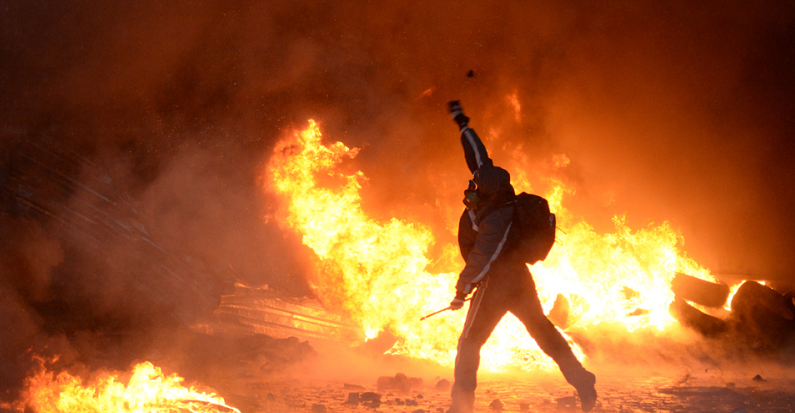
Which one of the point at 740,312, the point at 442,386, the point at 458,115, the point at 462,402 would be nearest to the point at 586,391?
the point at 462,402

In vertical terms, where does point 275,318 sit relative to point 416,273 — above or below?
below

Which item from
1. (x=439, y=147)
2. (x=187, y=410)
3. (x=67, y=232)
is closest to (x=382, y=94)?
(x=439, y=147)

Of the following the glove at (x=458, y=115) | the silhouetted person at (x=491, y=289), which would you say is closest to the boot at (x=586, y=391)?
the silhouetted person at (x=491, y=289)

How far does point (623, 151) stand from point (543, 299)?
12.6ft

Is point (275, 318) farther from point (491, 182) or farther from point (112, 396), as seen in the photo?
point (491, 182)

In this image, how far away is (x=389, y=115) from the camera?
8102 millimetres

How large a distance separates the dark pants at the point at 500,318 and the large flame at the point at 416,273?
2.68 m

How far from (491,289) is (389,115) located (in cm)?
492

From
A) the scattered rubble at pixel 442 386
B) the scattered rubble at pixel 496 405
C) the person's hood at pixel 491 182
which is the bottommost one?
the scattered rubble at pixel 496 405

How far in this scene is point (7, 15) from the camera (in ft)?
20.5

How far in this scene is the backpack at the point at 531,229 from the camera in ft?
12.2

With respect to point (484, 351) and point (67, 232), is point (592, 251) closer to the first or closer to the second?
point (484, 351)

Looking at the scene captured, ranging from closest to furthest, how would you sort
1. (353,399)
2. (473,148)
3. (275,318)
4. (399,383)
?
(473,148), (353,399), (399,383), (275,318)

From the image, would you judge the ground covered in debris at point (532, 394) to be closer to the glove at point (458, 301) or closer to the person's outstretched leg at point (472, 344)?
the person's outstretched leg at point (472, 344)
